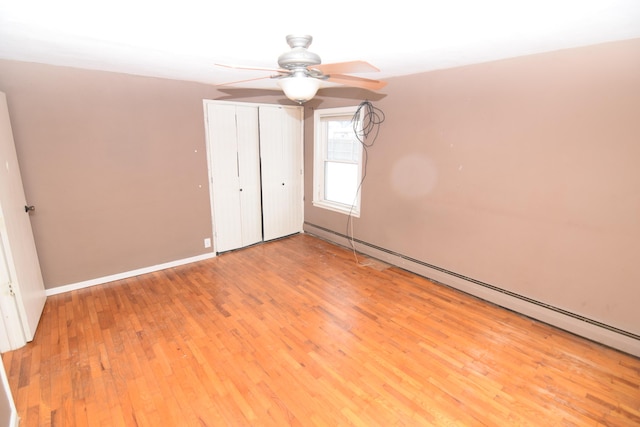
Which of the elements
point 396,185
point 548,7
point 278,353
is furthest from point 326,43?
point 278,353

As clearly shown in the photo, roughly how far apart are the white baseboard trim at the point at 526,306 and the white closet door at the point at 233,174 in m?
1.90

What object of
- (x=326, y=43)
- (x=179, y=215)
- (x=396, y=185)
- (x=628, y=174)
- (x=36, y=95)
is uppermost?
(x=326, y=43)

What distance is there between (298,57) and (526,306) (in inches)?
118

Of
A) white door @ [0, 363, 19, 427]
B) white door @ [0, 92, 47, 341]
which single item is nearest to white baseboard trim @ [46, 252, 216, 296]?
white door @ [0, 92, 47, 341]

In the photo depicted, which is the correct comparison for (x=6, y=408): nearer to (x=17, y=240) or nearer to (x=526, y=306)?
(x=17, y=240)

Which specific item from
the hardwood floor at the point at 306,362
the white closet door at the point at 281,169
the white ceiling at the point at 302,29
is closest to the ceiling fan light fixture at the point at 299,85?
the white ceiling at the point at 302,29

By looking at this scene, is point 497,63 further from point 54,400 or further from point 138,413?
point 54,400

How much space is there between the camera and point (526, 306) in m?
2.95

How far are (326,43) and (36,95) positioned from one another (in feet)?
9.41

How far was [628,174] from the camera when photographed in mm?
2312

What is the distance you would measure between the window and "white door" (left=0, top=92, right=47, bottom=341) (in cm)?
347

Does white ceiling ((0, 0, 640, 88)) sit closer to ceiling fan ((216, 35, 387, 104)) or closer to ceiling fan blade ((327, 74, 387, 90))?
ceiling fan ((216, 35, 387, 104))

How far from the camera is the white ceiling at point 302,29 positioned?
5.19 feet

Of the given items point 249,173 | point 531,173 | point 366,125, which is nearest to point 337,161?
point 366,125
